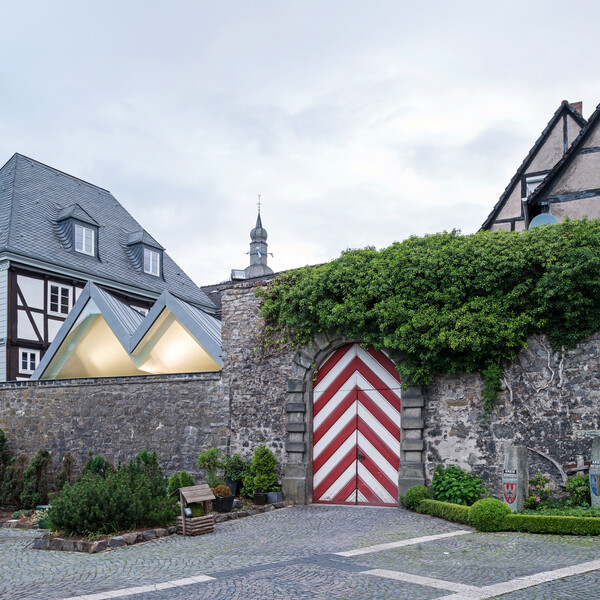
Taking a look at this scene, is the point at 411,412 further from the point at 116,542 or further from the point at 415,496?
the point at 116,542

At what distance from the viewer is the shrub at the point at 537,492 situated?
9812 mm

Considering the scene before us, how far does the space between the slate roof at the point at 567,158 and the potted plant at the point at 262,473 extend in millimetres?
7282

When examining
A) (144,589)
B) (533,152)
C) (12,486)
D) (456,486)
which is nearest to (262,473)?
(456,486)

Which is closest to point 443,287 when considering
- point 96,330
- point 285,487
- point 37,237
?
point 285,487

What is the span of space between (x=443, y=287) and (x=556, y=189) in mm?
4460

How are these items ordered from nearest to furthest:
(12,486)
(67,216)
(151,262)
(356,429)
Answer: (356,429) → (12,486) → (67,216) → (151,262)

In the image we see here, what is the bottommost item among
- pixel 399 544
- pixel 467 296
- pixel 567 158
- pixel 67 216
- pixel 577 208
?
pixel 399 544

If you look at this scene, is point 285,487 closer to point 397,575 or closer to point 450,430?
point 450,430

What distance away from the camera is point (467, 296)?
10945 mm

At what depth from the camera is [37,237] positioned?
942 inches

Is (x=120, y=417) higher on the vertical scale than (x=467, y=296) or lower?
lower

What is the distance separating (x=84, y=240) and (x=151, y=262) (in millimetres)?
3612

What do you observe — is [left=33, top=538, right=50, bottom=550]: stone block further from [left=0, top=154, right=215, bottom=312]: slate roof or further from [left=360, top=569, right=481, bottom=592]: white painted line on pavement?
[left=0, top=154, right=215, bottom=312]: slate roof

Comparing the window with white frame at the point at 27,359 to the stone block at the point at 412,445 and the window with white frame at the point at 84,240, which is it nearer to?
the window with white frame at the point at 84,240
